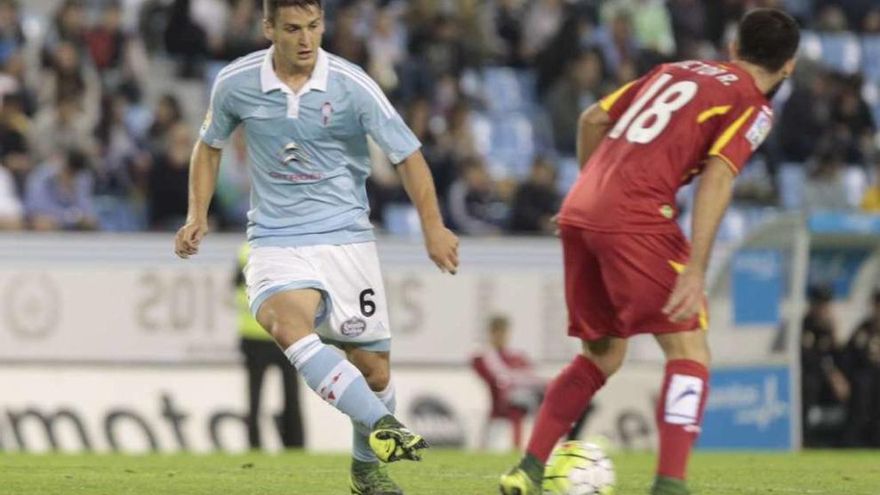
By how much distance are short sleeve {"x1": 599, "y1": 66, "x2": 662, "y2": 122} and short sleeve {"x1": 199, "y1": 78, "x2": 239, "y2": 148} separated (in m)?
1.54

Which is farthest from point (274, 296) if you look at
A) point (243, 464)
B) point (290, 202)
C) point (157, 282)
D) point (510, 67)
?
point (510, 67)

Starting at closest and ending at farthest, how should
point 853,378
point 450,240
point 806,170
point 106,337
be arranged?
point 450,240, point 106,337, point 853,378, point 806,170

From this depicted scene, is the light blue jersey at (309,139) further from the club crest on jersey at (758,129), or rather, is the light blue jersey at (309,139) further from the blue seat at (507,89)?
the blue seat at (507,89)

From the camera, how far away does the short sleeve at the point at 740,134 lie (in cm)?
771

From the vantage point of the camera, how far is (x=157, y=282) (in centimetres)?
1692

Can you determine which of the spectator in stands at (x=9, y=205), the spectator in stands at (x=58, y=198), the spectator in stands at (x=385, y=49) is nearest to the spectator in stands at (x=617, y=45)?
the spectator in stands at (x=385, y=49)

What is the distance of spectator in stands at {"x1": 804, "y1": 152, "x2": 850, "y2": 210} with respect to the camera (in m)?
20.7

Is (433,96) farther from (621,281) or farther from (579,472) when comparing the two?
(621,281)

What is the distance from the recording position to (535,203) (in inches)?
→ 741

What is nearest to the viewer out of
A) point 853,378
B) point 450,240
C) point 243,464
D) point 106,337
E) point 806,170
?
point 450,240

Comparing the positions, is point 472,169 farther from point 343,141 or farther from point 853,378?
point 343,141

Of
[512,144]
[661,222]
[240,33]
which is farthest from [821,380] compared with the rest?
[661,222]

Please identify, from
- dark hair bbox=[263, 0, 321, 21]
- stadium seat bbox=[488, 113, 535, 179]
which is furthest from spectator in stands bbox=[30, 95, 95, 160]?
dark hair bbox=[263, 0, 321, 21]

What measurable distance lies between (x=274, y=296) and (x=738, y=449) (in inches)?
407
